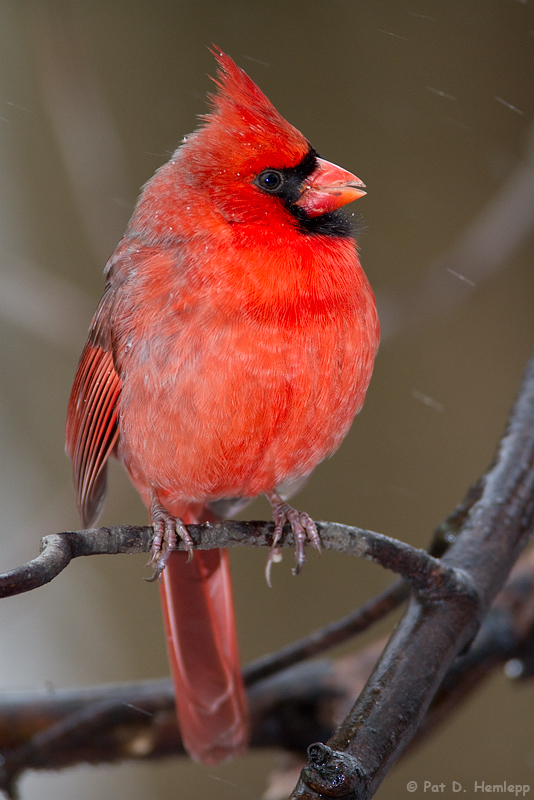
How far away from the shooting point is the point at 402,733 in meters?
1.33

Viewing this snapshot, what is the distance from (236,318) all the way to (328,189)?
0.32 m

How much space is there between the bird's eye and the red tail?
0.95 metres

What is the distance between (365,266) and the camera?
11.2 feet

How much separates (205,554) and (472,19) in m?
2.53

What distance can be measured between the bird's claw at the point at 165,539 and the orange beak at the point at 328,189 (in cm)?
68

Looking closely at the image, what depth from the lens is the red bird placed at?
148 cm

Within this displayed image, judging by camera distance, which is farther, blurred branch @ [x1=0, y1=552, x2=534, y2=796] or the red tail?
blurred branch @ [x1=0, y1=552, x2=534, y2=796]

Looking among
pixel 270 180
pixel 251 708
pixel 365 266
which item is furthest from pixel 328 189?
pixel 365 266

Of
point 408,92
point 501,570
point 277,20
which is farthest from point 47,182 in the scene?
point 501,570

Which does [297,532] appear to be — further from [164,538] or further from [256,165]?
[256,165]

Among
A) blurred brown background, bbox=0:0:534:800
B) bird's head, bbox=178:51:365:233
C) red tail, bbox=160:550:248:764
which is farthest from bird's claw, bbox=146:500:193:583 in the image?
blurred brown background, bbox=0:0:534:800

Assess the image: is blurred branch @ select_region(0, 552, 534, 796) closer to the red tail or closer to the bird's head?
the red tail

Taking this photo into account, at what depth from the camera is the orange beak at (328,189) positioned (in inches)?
60.6

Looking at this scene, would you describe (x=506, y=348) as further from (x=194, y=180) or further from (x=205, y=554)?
(x=194, y=180)
